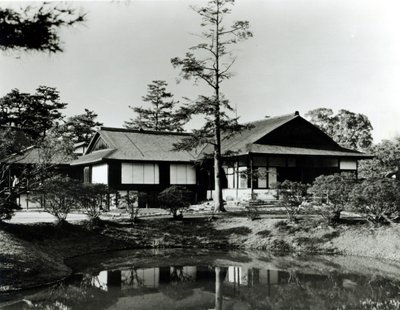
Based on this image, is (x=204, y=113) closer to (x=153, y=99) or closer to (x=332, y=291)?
(x=332, y=291)

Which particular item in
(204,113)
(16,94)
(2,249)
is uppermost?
(16,94)

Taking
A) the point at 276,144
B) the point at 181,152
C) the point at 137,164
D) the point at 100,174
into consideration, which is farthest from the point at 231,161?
the point at 100,174

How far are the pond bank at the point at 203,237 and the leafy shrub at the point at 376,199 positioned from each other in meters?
0.61

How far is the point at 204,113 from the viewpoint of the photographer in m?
22.8

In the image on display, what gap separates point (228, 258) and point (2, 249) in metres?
7.90

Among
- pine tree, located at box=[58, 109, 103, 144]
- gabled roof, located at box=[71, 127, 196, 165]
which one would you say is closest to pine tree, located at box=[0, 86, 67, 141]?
pine tree, located at box=[58, 109, 103, 144]

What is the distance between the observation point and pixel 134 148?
2864 centimetres

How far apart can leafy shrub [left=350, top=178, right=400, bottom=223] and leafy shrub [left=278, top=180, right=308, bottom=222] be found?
8.74 feet

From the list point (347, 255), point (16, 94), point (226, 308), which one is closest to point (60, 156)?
point (226, 308)

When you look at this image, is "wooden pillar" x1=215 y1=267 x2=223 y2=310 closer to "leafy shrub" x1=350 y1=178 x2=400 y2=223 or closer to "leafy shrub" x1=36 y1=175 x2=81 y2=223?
"leafy shrub" x1=350 y1=178 x2=400 y2=223

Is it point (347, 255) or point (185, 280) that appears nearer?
point (185, 280)

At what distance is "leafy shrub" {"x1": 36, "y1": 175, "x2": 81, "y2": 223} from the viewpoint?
18552 millimetres

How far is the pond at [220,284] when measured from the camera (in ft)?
37.4

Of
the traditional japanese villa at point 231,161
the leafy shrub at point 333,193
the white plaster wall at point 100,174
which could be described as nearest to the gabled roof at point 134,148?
the traditional japanese villa at point 231,161
